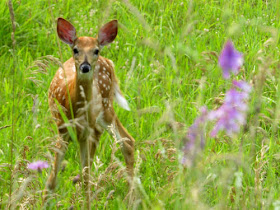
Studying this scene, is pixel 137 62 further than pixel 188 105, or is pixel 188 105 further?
pixel 137 62

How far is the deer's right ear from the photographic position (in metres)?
4.55

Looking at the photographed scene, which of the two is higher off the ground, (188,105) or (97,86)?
(97,86)

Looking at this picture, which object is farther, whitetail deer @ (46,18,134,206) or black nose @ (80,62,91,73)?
whitetail deer @ (46,18,134,206)

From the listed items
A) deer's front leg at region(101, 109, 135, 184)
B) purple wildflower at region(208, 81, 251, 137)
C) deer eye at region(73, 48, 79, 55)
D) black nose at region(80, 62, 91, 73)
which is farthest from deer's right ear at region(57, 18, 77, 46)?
purple wildflower at region(208, 81, 251, 137)

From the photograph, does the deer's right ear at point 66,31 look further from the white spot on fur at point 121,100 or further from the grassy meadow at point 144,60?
the white spot on fur at point 121,100

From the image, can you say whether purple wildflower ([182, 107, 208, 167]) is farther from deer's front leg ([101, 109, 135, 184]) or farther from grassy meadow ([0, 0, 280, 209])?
deer's front leg ([101, 109, 135, 184])

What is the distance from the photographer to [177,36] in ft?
20.5

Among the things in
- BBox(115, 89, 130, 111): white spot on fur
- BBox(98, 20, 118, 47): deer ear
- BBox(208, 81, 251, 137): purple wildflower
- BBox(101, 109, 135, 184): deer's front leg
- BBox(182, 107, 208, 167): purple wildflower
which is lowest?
BBox(101, 109, 135, 184): deer's front leg

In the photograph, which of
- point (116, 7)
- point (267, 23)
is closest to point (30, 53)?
point (116, 7)

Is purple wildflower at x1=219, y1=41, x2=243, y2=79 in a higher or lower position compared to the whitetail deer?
higher

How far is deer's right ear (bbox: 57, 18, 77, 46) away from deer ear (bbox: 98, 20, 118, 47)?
213 mm

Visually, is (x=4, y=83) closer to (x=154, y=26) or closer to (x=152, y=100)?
(x=152, y=100)

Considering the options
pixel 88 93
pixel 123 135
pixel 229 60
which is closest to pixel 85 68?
pixel 88 93

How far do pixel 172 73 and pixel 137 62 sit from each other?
0.48m
